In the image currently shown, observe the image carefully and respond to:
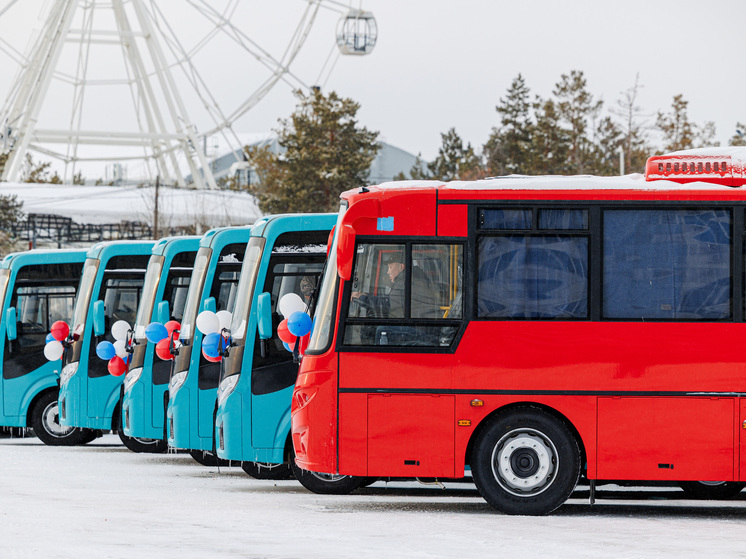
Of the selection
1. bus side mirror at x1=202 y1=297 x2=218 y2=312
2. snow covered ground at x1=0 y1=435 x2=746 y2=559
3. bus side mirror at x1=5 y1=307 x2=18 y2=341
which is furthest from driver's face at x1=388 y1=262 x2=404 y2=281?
bus side mirror at x1=5 y1=307 x2=18 y2=341

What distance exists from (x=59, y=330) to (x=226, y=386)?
239 inches

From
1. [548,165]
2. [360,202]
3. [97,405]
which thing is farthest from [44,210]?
[360,202]

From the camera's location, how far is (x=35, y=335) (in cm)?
1964

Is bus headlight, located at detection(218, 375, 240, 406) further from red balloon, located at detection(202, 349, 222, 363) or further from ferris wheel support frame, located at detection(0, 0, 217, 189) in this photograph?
ferris wheel support frame, located at detection(0, 0, 217, 189)

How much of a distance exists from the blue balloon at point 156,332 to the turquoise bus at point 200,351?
1.49 feet

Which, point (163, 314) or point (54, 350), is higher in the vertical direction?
point (163, 314)

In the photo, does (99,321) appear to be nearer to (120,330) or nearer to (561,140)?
(120,330)

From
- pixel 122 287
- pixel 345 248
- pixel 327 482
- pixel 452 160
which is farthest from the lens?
pixel 452 160

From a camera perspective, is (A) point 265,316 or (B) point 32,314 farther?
(B) point 32,314

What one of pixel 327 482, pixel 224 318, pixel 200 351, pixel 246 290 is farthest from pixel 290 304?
pixel 200 351

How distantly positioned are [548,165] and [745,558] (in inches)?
2794

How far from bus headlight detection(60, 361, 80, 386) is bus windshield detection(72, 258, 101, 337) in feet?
1.27

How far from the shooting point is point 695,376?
10477mm

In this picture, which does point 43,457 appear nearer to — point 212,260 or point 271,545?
point 212,260
